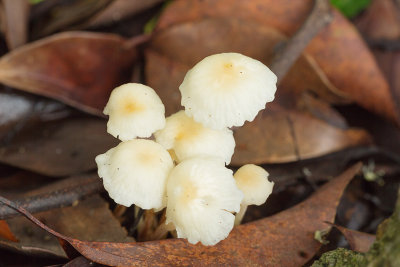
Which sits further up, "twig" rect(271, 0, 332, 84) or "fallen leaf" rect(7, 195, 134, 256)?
"twig" rect(271, 0, 332, 84)

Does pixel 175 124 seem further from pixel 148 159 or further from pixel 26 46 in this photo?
pixel 26 46

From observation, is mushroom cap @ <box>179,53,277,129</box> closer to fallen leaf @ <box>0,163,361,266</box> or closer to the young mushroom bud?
the young mushroom bud

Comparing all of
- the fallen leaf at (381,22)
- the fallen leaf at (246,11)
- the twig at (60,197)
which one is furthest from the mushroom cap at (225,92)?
the fallen leaf at (381,22)

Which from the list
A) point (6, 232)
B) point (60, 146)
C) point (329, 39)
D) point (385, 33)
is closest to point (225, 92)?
point (6, 232)

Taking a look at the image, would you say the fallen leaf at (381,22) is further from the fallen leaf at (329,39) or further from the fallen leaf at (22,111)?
the fallen leaf at (22,111)

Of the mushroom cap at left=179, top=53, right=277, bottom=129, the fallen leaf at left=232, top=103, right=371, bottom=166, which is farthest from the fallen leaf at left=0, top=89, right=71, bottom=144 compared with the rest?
the mushroom cap at left=179, top=53, right=277, bottom=129

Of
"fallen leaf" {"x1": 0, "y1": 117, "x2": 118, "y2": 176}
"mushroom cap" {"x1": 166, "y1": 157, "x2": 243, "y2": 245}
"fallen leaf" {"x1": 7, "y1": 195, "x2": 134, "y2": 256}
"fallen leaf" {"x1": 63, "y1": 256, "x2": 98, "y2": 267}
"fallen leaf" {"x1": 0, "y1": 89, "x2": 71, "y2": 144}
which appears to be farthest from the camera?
"fallen leaf" {"x1": 0, "y1": 89, "x2": 71, "y2": 144}

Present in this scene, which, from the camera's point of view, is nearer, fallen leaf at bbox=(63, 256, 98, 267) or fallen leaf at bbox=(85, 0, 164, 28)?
fallen leaf at bbox=(63, 256, 98, 267)

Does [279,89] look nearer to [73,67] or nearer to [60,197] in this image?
[73,67]
